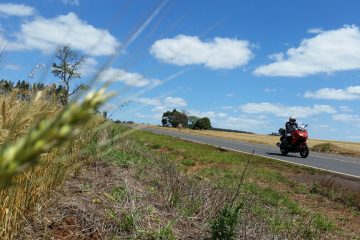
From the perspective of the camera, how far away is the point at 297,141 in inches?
1014

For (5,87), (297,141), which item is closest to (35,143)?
(5,87)

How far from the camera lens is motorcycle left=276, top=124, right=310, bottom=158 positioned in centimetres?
2545

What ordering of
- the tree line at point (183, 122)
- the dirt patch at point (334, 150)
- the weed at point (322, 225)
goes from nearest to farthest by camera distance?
1. the weed at point (322, 225)
2. the dirt patch at point (334, 150)
3. the tree line at point (183, 122)

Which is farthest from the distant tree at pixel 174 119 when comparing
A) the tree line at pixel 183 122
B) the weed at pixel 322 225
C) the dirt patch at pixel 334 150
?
the weed at pixel 322 225

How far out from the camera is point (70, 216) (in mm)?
4562

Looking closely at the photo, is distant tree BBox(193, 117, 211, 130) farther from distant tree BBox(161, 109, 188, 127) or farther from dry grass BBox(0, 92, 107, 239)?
dry grass BBox(0, 92, 107, 239)

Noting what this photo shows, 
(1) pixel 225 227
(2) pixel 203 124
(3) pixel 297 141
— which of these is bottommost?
(1) pixel 225 227

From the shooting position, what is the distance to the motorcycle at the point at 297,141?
2545 cm

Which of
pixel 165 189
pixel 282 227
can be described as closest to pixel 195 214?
pixel 165 189

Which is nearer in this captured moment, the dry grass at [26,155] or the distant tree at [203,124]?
the dry grass at [26,155]

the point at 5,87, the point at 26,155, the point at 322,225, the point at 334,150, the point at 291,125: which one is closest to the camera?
the point at 26,155

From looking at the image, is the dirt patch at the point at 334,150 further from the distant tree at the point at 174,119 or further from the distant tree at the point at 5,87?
the distant tree at the point at 174,119

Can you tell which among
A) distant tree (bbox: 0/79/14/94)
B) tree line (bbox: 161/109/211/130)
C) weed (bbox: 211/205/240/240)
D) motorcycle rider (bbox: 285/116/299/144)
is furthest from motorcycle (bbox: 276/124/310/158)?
tree line (bbox: 161/109/211/130)

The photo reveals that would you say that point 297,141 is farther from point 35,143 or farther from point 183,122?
point 183,122
